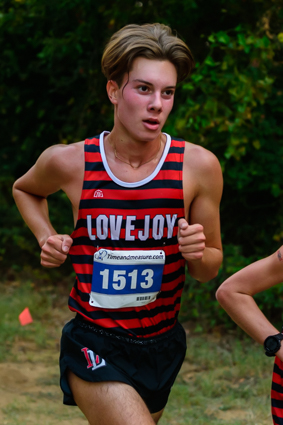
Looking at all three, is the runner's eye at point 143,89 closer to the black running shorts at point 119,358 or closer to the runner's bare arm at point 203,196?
the runner's bare arm at point 203,196

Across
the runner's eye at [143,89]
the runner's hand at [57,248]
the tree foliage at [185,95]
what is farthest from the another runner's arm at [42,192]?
the tree foliage at [185,95]

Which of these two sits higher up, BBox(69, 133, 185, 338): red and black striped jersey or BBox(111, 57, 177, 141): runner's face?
BBox(111, 57, 177, 141): runner's face

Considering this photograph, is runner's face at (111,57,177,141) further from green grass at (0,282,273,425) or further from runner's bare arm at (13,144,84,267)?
green grass at (0,282,273,425)

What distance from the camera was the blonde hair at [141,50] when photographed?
2.37m

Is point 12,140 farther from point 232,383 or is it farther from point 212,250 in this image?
point 212,250

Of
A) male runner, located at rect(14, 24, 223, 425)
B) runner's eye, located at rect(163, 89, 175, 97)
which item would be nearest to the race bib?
male runner, located at rect(14, 24, 223, 425)

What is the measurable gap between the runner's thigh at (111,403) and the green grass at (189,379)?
166 centimetres

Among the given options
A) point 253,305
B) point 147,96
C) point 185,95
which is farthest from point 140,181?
point 185,95

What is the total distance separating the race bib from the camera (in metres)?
2.38

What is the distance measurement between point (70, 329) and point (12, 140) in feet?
17.3

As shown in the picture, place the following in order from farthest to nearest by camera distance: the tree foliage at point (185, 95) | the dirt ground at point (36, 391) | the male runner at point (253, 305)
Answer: the tree foliage at point (185, 95), the dirt ground at point (36, 391), the male runner at point (253, 305)

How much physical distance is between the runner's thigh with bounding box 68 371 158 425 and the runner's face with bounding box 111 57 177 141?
91 cm

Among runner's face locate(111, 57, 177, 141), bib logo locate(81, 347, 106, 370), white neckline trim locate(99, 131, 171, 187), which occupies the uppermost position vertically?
runner's face locate(111, 57, 177, 141)

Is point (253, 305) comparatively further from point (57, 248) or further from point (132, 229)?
point (57, 248)
